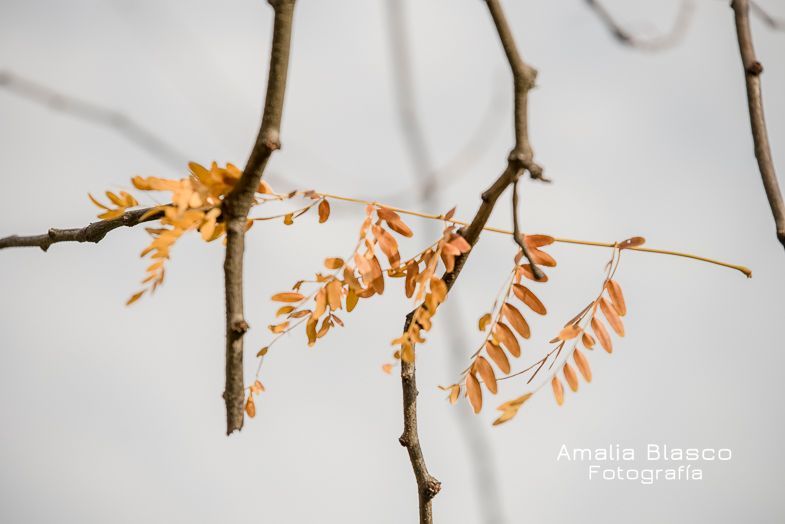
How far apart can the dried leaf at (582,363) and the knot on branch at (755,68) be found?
29 cm

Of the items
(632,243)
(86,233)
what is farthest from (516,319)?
(86,233)

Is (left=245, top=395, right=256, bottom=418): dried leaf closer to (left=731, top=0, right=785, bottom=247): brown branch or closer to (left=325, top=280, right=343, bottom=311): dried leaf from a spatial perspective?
(left=325, top=280, right=343, bottom=311): dried leaf

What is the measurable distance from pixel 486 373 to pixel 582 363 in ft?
0.27

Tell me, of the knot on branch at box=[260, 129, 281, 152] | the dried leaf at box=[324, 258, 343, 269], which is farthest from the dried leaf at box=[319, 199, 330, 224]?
the knot on branch at box=[260, 129, 281, 152]

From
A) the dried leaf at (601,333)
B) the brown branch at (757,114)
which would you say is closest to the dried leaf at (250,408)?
the dried leaf at (601,333)

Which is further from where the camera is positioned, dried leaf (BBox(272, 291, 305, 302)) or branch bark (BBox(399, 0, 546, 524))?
dried leaf (BBox(272, 291, 305, 302))

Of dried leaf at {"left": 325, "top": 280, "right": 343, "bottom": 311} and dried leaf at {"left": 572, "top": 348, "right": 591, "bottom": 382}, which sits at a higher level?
dried leaf at {"left": 325, "top": 280, "right": 343, "bottom": 311}

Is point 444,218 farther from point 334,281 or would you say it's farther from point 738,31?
point 738,31

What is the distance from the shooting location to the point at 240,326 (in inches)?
18.2

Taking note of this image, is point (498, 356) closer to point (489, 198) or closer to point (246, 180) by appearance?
point (489, 198)

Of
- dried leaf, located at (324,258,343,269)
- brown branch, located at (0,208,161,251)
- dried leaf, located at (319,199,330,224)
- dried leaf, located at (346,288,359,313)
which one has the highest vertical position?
dried leaf, located at (319,199,330,224)

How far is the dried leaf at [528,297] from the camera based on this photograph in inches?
23.3

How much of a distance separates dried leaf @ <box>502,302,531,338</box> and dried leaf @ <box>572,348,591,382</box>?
0.05 metres

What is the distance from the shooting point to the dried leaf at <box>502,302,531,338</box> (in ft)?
1.93
